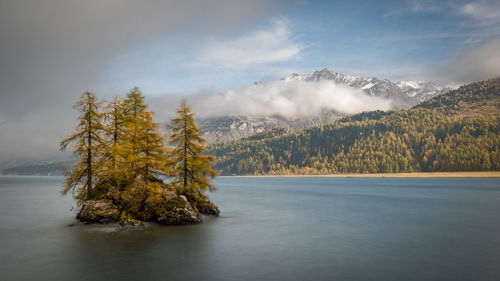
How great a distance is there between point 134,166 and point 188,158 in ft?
25.5

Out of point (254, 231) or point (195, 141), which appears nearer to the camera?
point (254, 231)

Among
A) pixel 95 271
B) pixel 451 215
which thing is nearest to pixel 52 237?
pixel 95 271

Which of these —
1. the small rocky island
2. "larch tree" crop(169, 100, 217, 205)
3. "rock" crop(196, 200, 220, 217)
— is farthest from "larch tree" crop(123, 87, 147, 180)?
"rock" crop(196, 200, 220, 217)

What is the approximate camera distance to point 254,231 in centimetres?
3978

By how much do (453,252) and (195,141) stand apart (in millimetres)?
35524

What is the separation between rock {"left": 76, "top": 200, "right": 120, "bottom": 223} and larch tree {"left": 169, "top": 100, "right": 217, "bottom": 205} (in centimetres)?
940

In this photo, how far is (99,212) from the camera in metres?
39.1

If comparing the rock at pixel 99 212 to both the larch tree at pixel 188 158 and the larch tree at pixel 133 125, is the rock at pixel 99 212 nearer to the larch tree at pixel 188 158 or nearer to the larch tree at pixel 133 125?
the larch tree at pixel 133 125

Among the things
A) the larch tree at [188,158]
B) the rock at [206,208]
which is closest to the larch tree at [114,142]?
the larch tree at [188,158]

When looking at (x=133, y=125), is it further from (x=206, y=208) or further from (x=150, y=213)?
(x=206, y=208)

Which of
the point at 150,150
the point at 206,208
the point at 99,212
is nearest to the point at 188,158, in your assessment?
the point at 150,150

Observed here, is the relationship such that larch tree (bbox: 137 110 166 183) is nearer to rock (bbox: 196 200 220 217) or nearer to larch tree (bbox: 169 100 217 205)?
Result: larch tree (bbox: 169 100 217 205)

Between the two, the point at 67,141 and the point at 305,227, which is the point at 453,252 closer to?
the point at 305,227

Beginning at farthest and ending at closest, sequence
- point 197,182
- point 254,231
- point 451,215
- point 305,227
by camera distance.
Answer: point 451,215, point 197,182, point 305,227, point 254,231
